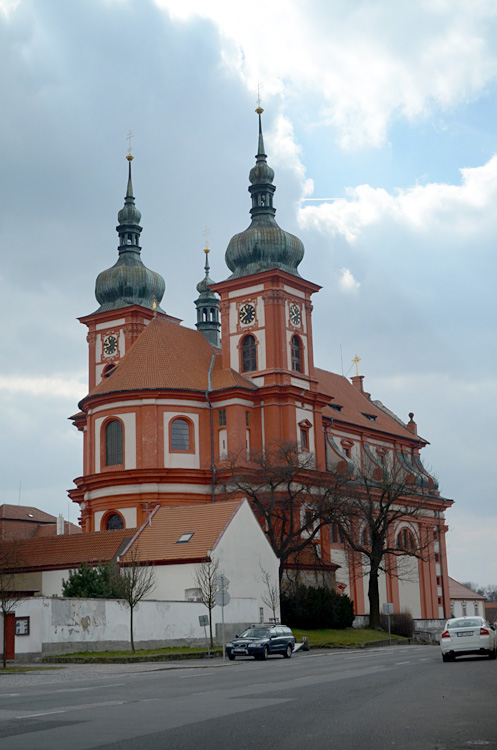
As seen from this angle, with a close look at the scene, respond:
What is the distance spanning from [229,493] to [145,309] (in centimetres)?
1949

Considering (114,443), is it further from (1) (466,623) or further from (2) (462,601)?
(2) (462,601)

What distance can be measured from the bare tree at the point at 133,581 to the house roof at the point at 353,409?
31.2 m

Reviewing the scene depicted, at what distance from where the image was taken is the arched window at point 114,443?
61650mm

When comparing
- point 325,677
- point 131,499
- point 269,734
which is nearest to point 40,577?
point 131,499

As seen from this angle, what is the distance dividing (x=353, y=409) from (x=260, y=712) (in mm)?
68055

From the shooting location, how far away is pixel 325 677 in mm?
21391

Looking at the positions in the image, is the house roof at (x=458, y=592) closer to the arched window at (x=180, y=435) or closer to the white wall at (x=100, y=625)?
the arched window at (x=180, y=435)

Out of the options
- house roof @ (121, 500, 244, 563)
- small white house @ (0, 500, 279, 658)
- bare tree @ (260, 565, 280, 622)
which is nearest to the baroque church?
small white house @ (0, 500, 279, 658)

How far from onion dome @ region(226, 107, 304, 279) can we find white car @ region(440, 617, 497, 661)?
4116 cm

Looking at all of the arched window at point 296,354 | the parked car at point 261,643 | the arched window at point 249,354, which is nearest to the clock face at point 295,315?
the arched window at point 296,354

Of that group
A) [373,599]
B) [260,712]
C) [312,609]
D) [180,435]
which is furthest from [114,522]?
[260,712]

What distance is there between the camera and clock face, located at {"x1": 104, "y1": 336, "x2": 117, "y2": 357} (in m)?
74.3

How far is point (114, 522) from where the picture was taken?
60875mm

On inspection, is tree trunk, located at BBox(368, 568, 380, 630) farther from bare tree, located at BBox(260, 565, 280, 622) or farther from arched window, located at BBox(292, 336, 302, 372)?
arched window, located at BBox(292, 336, 302, 372)
